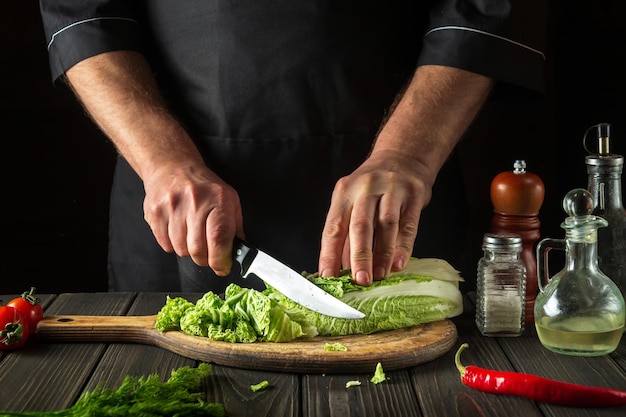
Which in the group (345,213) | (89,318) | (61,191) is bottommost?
(61,191)

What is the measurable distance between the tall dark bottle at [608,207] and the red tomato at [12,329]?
1.34 meters

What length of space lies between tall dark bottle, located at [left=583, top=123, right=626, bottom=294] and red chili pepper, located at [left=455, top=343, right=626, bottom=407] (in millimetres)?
483

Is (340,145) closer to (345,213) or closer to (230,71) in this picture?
(230,71)

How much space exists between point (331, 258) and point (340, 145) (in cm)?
60

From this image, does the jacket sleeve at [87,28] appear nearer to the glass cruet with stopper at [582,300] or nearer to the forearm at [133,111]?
the forearm at [133,111]

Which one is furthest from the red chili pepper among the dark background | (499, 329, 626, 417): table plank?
the dark background

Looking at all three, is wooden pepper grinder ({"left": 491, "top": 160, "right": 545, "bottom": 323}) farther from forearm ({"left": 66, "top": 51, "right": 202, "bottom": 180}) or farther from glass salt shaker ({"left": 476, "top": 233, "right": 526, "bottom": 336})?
forearm ({"left": 66, "top": 51, "right": 202, "bottom": 180})

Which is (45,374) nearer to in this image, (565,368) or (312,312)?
(312,312)

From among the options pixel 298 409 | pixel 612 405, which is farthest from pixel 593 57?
pixel 298 409

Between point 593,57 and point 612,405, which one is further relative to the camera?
point 593,57

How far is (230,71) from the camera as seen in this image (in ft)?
8.60

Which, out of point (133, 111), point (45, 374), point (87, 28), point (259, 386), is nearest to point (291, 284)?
point (259, 386)

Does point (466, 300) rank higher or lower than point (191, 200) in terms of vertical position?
lower

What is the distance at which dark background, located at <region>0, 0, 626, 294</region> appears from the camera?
364 cm
